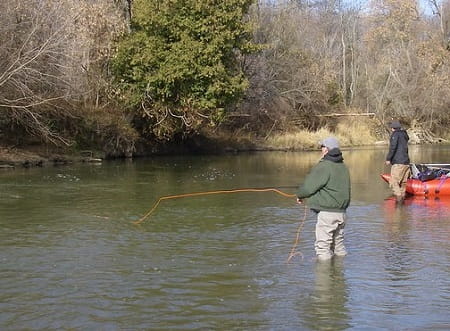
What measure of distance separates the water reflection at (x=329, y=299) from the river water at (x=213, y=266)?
0.02 metres

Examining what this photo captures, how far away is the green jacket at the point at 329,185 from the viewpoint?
8555 mm

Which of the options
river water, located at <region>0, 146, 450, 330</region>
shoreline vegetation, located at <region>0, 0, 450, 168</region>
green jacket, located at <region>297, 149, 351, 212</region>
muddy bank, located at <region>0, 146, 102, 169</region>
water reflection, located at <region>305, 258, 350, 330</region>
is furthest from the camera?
muddy bank, located at <region>0, 146, 102, 169</region>

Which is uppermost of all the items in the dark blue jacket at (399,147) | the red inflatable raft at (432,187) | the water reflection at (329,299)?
the dark blue jacket at (399,147)

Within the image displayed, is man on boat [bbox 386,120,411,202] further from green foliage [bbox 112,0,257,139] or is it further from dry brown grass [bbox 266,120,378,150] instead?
dry brown grass [bbox 266,120,378,150]

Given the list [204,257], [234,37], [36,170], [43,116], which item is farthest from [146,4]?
[204,257]

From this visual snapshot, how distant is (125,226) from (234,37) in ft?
66.5

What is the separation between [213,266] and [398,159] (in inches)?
311

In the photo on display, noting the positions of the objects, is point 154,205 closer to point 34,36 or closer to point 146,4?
point 34,36

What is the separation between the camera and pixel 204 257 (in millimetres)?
9469

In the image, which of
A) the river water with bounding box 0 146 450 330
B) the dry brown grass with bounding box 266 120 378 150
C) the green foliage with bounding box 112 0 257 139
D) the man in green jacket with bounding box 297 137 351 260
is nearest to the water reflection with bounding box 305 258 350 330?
the river water with bounding box 0 146 450 330

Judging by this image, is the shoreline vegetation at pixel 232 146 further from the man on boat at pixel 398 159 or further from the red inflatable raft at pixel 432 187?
the red inflatable raft at pixel 432 187

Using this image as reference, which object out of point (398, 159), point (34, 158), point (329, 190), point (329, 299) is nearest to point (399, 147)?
point (398, 159)

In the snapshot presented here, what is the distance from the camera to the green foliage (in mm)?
29828

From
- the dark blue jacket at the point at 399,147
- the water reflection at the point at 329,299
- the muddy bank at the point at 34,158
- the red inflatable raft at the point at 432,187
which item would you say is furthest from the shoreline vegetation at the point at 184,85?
the water reflection at the point at 329,299
